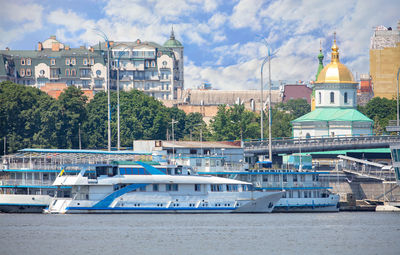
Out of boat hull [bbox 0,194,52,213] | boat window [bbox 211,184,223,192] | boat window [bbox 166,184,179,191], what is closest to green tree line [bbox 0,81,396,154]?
boat hull [bbox 0,194,52,213]

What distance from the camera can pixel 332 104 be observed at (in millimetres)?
182000

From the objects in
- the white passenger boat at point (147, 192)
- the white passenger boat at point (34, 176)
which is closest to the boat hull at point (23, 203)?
the white passenger boat at point (34, 176)

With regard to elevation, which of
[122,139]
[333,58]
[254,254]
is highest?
[333,58]

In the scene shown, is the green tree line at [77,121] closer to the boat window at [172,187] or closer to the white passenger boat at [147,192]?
the white passenger boat at [147,192]

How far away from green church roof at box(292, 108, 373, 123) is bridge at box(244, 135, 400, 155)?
2722 cm

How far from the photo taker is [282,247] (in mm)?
76562

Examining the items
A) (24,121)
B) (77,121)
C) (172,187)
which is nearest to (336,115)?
(77,121)

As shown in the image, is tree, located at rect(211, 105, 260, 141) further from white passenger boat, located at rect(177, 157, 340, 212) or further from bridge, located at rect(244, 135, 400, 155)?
white passenger boat, located at rect(177, 157, 340, 212)

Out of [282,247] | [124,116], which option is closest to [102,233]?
[282,247]

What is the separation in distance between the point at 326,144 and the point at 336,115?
32.8 metres

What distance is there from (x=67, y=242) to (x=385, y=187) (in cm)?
5761

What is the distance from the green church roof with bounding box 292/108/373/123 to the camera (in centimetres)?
17662

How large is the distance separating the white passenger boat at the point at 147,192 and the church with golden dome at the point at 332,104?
7145cm

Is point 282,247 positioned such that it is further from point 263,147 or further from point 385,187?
point 263,147
